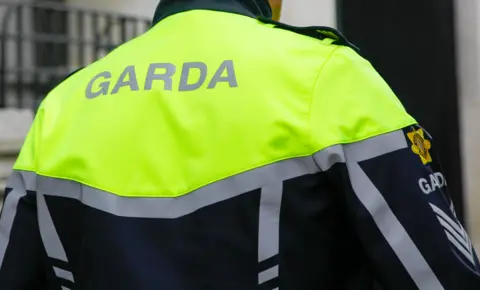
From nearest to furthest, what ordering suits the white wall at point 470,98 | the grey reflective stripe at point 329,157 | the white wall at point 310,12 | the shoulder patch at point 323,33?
the grey reflective stripe at point 329,157 → the shoulder patch at point 323,33 → the white wall at point 470,98 → the white wall at point 310,12

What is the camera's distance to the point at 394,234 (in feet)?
4.05

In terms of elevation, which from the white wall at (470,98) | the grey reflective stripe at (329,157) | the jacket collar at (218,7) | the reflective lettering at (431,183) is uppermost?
the jacket collar at (218,7)

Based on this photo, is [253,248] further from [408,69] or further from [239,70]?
[408,69]

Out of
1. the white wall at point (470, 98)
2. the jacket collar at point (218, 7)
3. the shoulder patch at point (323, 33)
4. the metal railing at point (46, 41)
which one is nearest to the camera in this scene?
the shoulder patch at point (323, 33)

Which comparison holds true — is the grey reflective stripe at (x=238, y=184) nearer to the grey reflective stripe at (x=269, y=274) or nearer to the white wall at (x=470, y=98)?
the grey reflective stripe at (x=269, y=274)

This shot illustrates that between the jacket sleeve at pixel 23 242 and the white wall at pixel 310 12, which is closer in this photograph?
the jacket sleeve at pixel 23 242

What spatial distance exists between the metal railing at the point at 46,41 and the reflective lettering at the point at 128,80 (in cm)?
459

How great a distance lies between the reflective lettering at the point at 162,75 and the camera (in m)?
1.37

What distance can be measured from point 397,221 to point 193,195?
1.05ft

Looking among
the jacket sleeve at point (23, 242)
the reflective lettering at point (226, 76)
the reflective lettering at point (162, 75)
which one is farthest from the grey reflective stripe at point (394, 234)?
the jacket sleeve at point (23, 242)

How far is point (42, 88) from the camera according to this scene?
6.60 m

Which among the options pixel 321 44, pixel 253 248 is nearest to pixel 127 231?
pixel 253 248

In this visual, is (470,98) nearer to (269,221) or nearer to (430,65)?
(430,65)

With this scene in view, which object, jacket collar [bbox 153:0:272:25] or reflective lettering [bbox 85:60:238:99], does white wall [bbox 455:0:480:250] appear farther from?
reflective lettering [bbox 85:60:238:99]
